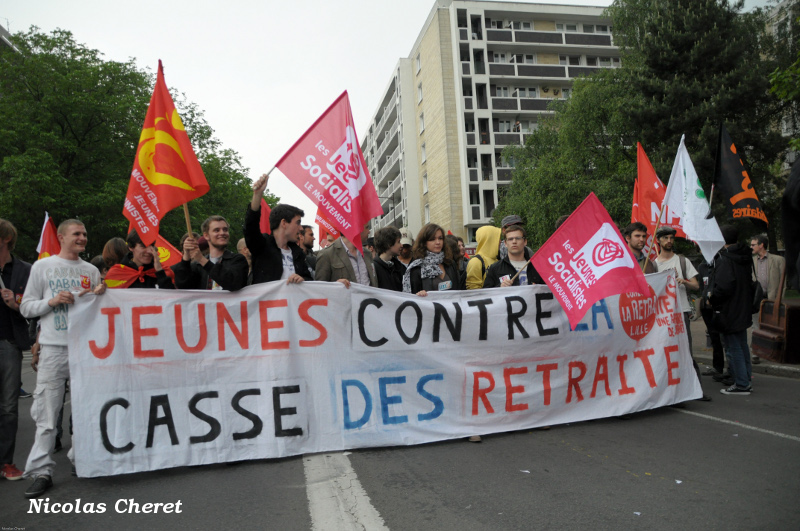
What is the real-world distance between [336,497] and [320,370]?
1.31 metres

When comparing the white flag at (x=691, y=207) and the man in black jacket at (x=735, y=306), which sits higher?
the white flag at (x=691, y=207)

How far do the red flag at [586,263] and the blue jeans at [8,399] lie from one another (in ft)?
14.5

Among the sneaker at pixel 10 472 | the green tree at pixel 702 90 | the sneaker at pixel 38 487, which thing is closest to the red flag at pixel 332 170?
the sneaker at pixel 38 487

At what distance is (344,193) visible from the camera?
527 centimetres

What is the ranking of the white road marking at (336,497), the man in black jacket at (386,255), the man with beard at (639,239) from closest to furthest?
the white road marking at (336,497) → the man in black jacket at (386,255) → the man with beard at (639,239)

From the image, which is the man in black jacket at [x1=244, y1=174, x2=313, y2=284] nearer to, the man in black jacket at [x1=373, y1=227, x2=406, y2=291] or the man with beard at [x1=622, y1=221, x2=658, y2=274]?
the man in black jacket at [x1=373, y1=227, x2=406, y2=291]

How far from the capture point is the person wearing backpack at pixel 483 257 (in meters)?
6.35

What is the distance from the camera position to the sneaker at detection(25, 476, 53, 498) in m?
4.12

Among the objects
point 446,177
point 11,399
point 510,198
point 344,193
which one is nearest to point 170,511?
point 11,399

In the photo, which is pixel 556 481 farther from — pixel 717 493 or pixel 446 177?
pixel 446 177

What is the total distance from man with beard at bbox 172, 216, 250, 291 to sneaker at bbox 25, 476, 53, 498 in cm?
173

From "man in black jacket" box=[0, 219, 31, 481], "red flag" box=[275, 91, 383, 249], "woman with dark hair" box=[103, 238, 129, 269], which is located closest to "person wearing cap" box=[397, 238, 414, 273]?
"red flag" box=[275, 91, 383, 249]

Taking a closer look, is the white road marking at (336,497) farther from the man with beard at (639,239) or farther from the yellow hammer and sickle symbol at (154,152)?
the man with beard at (639,239)

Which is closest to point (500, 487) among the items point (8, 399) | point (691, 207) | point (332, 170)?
point (332, 170)
